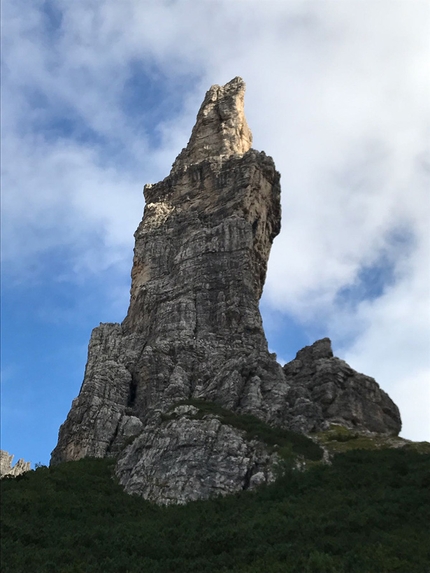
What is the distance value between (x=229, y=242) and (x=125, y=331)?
17.8m

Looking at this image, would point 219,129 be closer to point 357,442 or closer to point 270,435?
point 357,442

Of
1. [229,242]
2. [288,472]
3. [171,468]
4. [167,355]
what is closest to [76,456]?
[167,355]

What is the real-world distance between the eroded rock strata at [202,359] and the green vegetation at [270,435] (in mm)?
1214

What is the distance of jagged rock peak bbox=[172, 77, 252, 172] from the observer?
10319 cm

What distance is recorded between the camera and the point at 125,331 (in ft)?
281

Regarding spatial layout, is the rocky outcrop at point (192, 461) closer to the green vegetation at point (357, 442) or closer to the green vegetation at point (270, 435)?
the green vegetation at point (270, 435)

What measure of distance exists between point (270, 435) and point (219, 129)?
6538 centimetres

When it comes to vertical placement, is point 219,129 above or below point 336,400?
above

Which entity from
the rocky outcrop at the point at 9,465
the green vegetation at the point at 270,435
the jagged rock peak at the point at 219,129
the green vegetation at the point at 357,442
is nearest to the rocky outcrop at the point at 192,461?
the green vegetation at the point at 270,435

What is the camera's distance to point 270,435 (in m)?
51.8

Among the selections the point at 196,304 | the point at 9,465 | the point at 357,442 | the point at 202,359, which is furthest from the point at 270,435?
the point at 9,465

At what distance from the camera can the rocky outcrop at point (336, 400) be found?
61500 millimetres

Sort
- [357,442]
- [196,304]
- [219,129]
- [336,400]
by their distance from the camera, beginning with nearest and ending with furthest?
[357,442] < [336,400] < [196,304] < [219,129]

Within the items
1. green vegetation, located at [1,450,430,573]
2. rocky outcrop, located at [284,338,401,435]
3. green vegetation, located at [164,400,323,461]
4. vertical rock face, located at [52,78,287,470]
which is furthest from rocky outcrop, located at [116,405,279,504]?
rocky outcrop, located at [284,338,401,435]
